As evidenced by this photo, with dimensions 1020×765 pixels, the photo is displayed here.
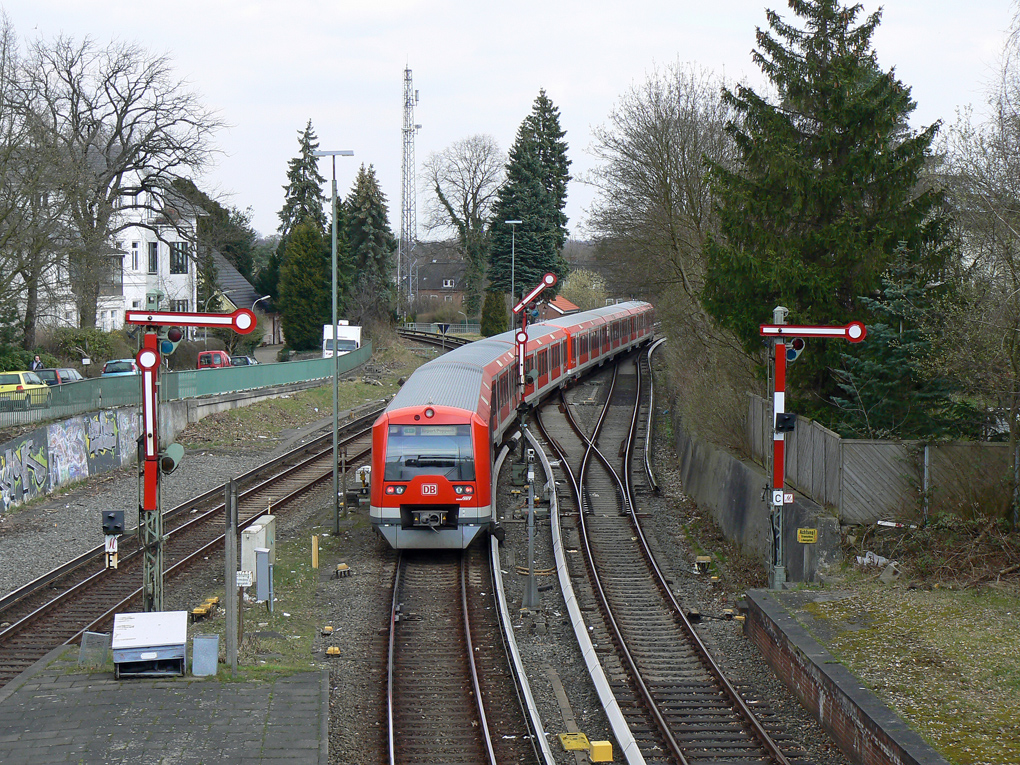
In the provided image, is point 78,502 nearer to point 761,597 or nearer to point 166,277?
point 761,597

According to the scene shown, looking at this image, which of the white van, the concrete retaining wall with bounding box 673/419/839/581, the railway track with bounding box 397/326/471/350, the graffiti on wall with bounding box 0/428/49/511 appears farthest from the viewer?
the railway track with bounding box 397/326/471/350

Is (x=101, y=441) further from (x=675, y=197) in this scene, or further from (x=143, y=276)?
(x=143, y=276)

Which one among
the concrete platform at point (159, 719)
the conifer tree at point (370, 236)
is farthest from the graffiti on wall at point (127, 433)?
the conifer tree at point (370, 236)

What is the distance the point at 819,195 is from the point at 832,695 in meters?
10.0

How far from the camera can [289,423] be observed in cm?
3400

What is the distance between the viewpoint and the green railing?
24.3 metres

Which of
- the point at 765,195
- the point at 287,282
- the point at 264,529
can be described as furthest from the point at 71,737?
the point at 287,282

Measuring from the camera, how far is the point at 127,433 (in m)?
27.3

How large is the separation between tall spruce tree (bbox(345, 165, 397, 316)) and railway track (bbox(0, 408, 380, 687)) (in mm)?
33274

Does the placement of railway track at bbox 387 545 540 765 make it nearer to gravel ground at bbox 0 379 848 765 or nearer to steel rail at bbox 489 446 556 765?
steel rail at bbox 489 446 556 765

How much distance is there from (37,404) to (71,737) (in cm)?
1661

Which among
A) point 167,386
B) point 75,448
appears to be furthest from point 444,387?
point 167,386

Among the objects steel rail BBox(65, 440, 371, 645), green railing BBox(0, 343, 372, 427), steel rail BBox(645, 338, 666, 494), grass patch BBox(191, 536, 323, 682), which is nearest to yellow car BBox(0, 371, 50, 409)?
green railing BBox(0, 343, 372, 427)

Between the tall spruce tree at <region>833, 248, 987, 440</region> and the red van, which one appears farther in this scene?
the red van
